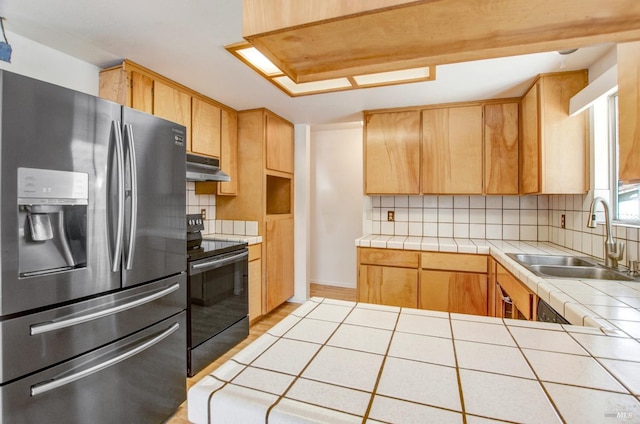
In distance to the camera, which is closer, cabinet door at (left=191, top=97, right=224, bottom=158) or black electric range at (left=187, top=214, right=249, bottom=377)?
black electric range at (left=187, top=214, right=249, bottom=377)

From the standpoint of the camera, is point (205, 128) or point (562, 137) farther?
point (205, 128)

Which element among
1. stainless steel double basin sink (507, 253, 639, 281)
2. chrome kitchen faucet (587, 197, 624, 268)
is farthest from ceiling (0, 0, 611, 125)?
stainless steel double basin sink (507, 253, 639, 281)

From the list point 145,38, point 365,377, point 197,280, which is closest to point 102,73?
point 145,38

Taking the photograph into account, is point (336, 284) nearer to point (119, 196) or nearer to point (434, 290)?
point (434, 290)

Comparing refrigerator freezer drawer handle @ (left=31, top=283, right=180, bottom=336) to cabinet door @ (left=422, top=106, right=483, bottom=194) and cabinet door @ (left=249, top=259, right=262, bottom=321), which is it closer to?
cabinet door @ (left=249, top=259, right=262, bottom=321)

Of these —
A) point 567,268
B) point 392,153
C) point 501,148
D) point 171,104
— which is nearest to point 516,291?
point 567,268

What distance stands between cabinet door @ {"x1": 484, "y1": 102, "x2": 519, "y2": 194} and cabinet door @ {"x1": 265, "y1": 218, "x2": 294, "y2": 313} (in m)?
2.03

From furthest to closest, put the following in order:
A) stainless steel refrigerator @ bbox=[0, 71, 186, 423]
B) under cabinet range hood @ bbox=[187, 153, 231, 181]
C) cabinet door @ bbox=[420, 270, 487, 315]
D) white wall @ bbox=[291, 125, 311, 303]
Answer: white wall @ bbox=[291, 125, 311, 303], cabinet door @ bbox=[420, 270, 487, 315], under cabinet range hood @ bbox=[187, 153, 231, 181], stainless steel refrigerator @ bbox=[0, 71, 186, 423]

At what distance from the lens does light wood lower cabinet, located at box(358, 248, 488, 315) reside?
2357mm

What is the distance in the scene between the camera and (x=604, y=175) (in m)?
1.90

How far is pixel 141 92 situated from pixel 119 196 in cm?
100

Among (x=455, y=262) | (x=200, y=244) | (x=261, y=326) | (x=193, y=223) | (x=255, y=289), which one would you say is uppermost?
(x=193, y=223)

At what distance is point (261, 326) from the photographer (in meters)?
2.93

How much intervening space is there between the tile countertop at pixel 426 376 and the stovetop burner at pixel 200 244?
58.7 inches
